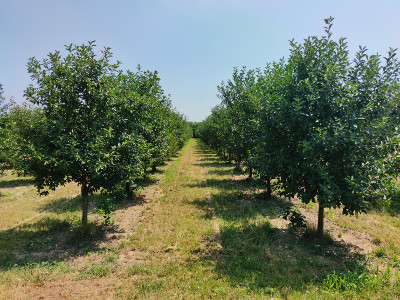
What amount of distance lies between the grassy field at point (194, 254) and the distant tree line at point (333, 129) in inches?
66.8

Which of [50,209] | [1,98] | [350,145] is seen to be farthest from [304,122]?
[1,98]

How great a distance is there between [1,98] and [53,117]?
2508 inches

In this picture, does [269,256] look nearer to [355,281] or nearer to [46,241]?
[355,281]

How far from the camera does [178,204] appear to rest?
12.8 metres

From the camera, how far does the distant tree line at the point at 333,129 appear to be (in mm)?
6629

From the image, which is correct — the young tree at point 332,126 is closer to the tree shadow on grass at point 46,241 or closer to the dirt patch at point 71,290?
the dirt patch at point 71,290

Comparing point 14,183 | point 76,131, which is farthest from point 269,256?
point 14,183

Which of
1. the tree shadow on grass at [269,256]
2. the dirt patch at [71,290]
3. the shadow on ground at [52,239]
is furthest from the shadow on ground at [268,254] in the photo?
the shadow on ground at [52,239]

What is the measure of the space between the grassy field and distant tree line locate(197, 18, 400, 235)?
170cm

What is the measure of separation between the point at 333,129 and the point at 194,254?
5.57 metres

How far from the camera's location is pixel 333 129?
21.6ft

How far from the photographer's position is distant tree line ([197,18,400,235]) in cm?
663

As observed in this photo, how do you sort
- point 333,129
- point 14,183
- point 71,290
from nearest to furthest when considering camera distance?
1. point 71,290
2. point 333,129
3. point 14,183

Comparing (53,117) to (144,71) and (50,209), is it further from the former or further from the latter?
(144,71)
